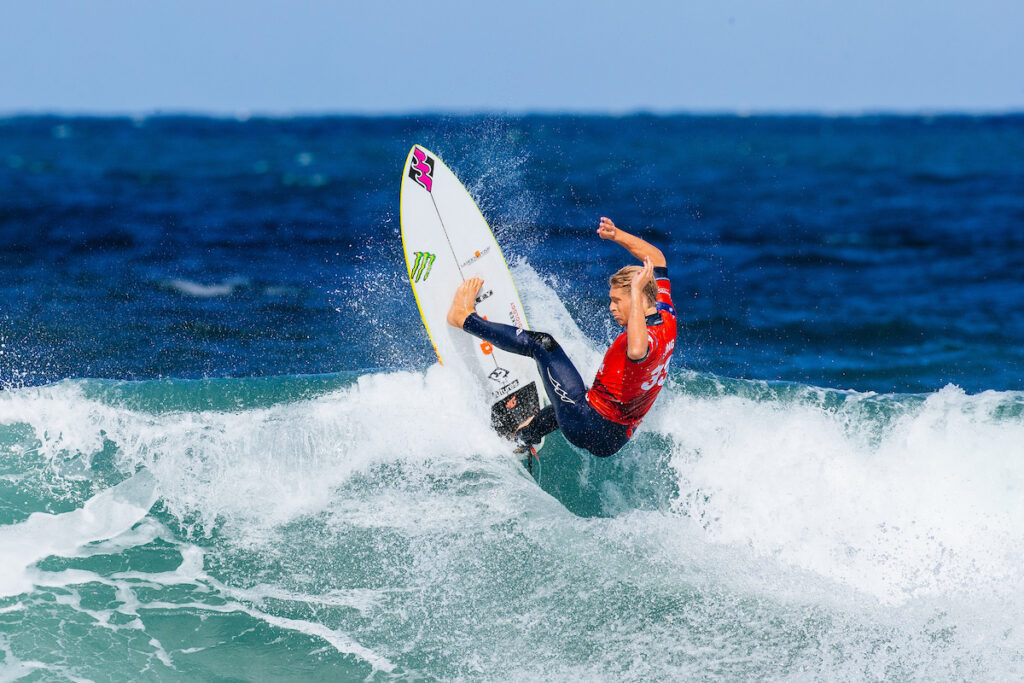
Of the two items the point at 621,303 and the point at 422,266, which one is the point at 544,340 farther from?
the point at 422,266

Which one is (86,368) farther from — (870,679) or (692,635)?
(870,679)

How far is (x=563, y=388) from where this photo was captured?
6.19 meters

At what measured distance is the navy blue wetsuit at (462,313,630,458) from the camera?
6.16 metres

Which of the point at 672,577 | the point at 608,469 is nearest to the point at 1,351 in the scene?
the point at 608,469

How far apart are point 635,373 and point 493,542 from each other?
4.64ft

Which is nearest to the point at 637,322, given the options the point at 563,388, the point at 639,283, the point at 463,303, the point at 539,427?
the point at 639,283

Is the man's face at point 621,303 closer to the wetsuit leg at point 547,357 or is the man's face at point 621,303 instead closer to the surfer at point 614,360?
the surfer at point 614,360

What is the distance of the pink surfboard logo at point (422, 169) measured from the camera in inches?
296

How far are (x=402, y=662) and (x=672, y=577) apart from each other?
5.70 feet

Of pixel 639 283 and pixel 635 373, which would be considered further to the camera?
pixel 635 373

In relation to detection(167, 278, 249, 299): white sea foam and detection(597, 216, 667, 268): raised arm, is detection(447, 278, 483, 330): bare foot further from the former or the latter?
detection(167, 278, 249, 299): white sea foam

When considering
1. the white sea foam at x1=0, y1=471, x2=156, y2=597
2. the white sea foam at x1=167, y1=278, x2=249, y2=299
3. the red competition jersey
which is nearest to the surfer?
the red competition jersey

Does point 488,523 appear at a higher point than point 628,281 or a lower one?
lower

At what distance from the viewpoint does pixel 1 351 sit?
463 inches
